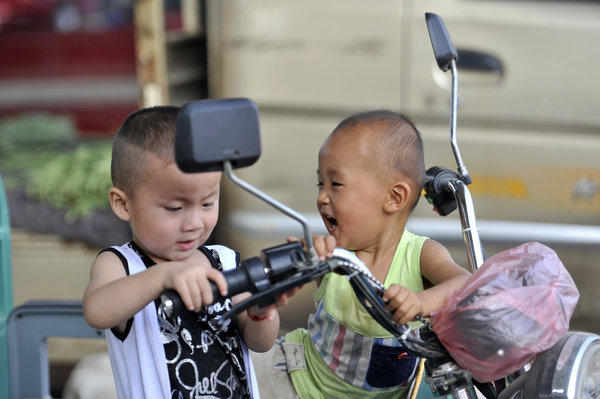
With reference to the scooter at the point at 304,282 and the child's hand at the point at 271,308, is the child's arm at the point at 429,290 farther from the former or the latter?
the child's hand at the point at 271,308

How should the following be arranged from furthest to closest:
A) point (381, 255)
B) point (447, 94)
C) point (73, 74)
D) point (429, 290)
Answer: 1. point (73, 74)
2. point (447, 94)
3. point (381, 255)
4. point (429, 290)

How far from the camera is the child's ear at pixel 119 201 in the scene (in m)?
1.80

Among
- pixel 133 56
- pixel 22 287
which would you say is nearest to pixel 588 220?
pixel 22 287

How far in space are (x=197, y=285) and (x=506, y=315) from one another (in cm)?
57

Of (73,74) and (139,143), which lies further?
(73,74)

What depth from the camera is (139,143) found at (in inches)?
69.2

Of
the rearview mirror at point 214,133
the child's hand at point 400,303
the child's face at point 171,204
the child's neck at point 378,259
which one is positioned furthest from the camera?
the child's neck at point 378,259

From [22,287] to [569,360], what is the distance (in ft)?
11.8

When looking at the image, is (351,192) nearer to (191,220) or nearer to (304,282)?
(191,220)

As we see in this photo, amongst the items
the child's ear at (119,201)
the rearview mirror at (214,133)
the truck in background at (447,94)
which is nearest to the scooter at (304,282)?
the rearview mirror at (214,133)

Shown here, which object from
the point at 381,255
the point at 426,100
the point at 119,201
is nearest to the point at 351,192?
the point at 381,255

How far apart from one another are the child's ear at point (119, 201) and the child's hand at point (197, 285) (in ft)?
1.49

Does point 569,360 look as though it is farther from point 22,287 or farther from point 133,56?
point 133,56

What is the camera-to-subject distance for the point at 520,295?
57.6 inches
